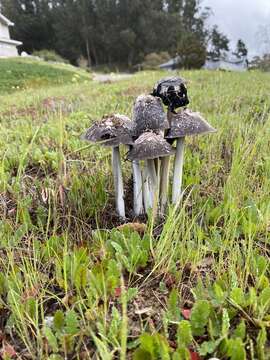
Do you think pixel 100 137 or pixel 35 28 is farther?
pixel 35 28

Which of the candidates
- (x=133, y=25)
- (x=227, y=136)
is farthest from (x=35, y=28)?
(x=227, y=136)

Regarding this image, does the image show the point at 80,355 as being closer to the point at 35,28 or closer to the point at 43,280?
the point at 43,280

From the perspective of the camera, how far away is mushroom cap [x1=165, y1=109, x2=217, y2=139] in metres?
1.57

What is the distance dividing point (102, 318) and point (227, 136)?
2.19m

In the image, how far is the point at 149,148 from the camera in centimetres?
150

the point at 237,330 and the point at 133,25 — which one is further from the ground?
the point at 133,25

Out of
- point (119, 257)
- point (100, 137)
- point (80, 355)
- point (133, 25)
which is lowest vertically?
point (80, 355)

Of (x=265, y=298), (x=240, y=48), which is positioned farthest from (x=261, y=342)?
(x=240, y=48)

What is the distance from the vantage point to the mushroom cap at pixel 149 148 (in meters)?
1.49

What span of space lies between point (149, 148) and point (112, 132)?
0.21 m

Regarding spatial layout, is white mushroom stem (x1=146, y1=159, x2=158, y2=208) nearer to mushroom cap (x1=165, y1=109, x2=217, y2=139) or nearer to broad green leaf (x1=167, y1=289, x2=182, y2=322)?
mushroom cap (x1=165, y1=109, x2=217, y2=139)

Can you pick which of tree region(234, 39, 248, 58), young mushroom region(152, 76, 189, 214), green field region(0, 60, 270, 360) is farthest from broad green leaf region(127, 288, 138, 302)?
tree region(234, 39, 248, 58)

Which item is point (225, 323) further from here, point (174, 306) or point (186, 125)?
point (186, 125)

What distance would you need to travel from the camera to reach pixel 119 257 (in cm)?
147
